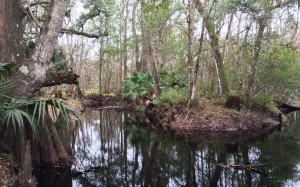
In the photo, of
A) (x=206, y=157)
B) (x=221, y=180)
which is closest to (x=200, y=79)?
(x=206, y=157)

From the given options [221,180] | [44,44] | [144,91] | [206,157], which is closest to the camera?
[44,44]

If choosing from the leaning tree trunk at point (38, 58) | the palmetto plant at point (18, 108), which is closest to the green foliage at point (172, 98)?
the leaning tree trunk at point (38, 58)

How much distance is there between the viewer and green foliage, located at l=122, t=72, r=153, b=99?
2234 cm

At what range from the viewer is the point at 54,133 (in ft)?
25.6

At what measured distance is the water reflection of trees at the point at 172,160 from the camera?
7807 mm

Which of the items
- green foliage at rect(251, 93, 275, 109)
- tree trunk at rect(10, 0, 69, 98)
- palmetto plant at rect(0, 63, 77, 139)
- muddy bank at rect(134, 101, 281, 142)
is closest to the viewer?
palmetto plant at rect(0, 63, 77, 139)

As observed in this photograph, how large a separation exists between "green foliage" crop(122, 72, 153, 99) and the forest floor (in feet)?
14.8

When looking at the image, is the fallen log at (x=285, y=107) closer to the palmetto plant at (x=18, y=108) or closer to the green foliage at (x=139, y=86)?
the green foliage at (x=139, y=86)

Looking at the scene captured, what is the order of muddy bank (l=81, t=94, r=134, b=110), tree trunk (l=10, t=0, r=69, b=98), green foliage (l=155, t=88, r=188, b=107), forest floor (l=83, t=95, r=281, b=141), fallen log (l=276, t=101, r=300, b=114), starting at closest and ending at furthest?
tree trunk (l=10, t=0, r=69, b=98) → forest floor (l=83, t=95, r=281, b=141) → green foliage (l=155, t=88, r=188, b=107) → fallen log (l=276, t=101, r=300, b=114) → muddy bank (l=81, t=94, r=134, b=110)

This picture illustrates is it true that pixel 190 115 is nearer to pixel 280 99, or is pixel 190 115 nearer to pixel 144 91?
pixel 144 91

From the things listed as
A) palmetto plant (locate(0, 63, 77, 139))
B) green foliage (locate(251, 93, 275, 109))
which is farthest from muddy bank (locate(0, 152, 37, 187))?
green foliage (locate(251, 93, 275, 109))

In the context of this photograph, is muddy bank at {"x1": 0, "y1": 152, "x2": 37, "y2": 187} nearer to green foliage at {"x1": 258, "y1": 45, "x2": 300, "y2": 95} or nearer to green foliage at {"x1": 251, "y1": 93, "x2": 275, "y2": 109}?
green foliage at {"x1": 258, "y1": 45, "x2": 300, "y2": 95}

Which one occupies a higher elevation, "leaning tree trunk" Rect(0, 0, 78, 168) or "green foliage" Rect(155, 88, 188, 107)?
"leaning tree trunk" Rect(0, 0, 78, 168)

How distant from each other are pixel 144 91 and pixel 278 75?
897 cm
